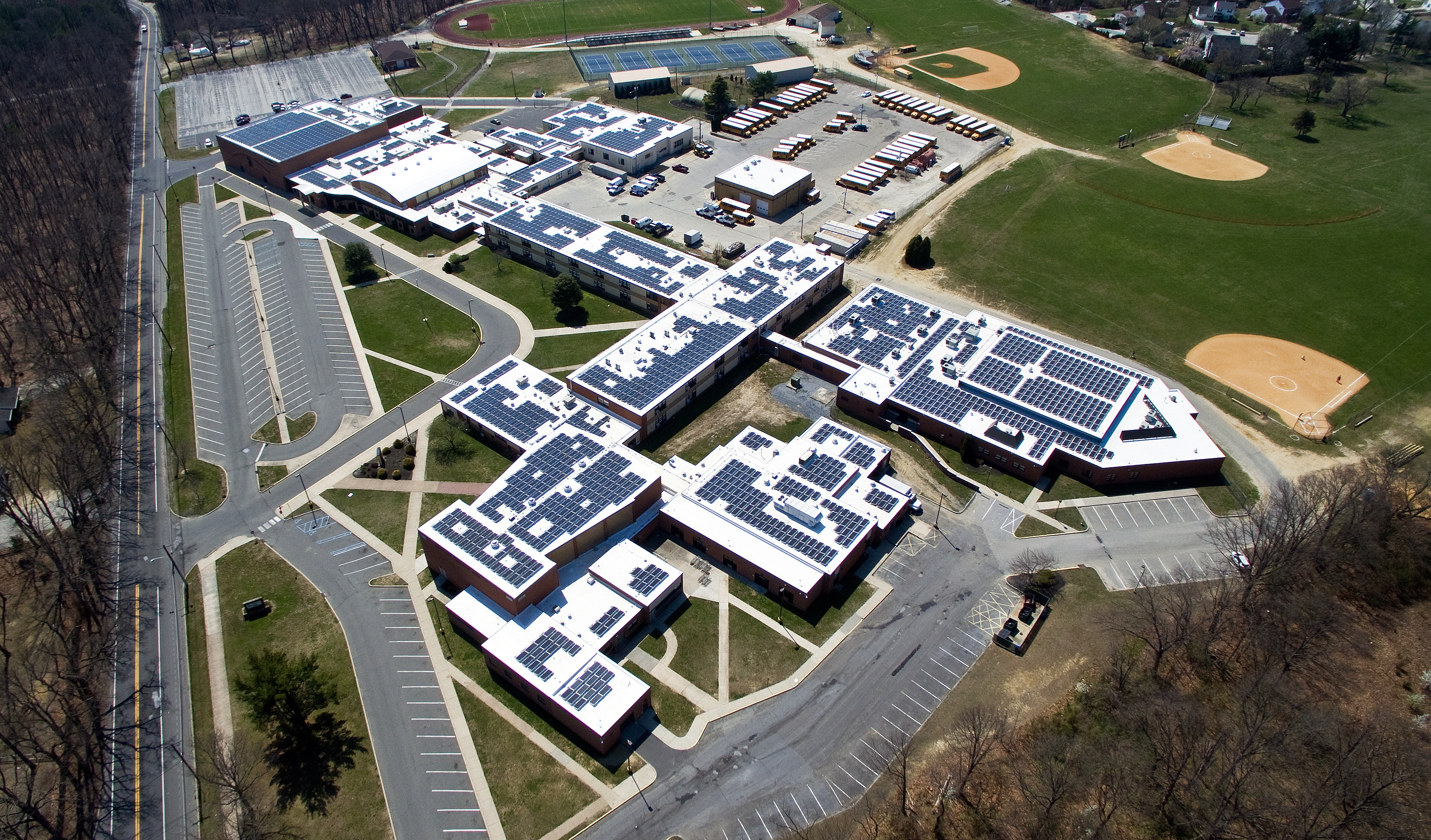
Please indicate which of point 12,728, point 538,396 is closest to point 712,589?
point 538,396

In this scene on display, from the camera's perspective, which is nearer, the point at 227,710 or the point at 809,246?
the point at 227,710

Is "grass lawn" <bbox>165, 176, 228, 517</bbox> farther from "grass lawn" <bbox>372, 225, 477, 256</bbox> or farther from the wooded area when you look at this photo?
"grass lawn" <bbox>372, 225, 477, 256</bbox>

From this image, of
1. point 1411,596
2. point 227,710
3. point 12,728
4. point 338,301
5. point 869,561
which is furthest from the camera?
point 338,301

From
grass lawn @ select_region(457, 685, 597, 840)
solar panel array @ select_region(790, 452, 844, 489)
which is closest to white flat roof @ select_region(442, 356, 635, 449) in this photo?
solar panel array @ select_region(790, 452, 844, 489)

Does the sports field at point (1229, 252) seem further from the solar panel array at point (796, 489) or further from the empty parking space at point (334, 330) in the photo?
the empty parking space at point (334, 330)

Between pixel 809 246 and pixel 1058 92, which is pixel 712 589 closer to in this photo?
pixel 809 246

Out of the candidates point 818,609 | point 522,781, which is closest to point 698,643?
point 818,609

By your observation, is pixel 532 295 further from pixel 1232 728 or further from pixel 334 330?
pixel 1232 728
